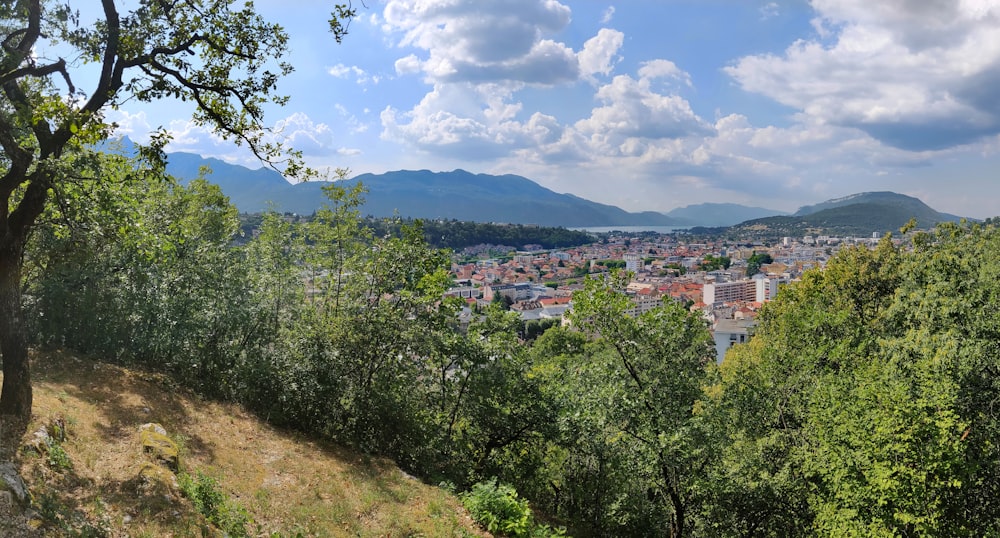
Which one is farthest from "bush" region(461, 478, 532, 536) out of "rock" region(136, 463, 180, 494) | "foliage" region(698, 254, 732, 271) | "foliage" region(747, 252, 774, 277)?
"foliage" region(698, 254, 732, 271)

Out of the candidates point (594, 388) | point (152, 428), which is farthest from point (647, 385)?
point (152, 428)

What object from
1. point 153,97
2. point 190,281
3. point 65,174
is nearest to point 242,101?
point 153,97

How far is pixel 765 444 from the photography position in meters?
11.1

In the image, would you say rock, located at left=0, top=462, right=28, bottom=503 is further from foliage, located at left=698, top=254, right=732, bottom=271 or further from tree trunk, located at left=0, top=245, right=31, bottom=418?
foliage, located at left=698, top=254, right=732, bottom=271

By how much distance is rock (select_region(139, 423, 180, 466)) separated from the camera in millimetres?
7676

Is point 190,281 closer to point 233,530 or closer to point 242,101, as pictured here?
point 242,101

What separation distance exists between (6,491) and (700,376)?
11567mm

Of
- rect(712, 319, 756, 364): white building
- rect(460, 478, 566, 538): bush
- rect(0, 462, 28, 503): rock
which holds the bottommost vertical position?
rect(712, 319, 756, 364): white building

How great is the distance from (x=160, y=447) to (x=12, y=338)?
239cm

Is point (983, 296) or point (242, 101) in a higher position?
point (242, 101)

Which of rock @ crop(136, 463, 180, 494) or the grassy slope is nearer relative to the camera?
the grassy slope

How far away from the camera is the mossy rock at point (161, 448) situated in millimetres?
7672

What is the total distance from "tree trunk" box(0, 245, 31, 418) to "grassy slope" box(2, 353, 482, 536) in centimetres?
41

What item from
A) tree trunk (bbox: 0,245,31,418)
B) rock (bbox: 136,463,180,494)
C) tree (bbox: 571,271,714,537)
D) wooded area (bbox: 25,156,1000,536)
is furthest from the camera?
tree (bbox: 571,271,714,537)
